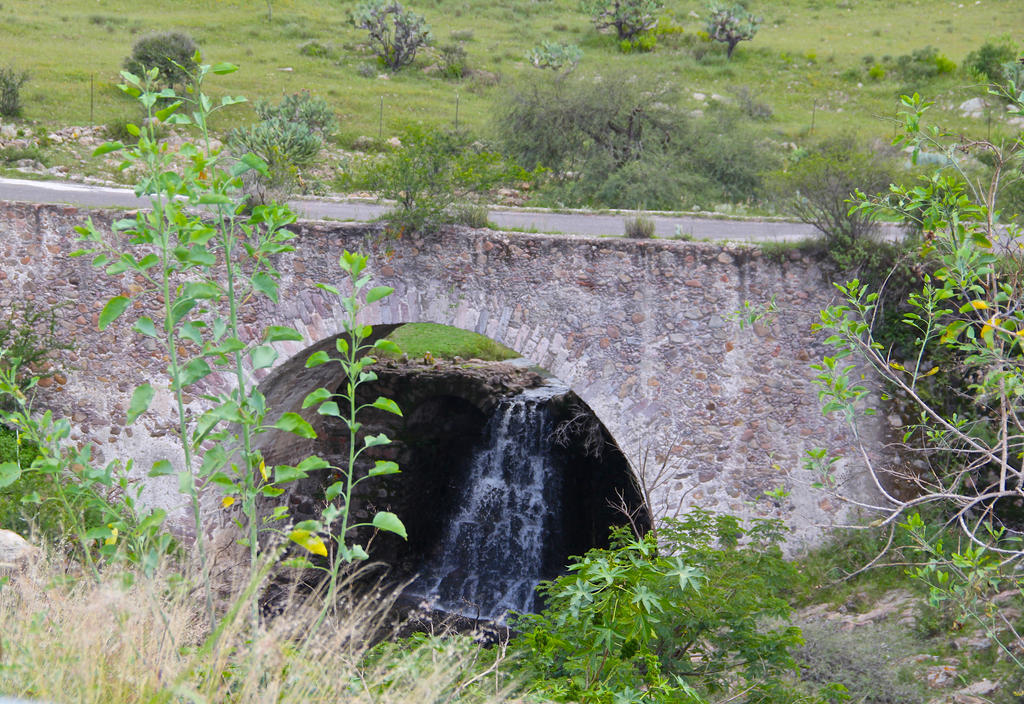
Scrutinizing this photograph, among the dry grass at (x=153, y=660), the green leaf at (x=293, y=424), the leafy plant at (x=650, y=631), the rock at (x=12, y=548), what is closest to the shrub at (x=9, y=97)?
the rock at (x=12, y=548)

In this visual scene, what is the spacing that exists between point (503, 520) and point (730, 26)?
21670 mm

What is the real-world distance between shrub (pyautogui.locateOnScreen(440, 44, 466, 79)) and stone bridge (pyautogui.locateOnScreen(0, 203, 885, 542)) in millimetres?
17897

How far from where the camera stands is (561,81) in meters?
17.8

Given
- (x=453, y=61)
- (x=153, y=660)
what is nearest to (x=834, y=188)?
(x=153, y=660)

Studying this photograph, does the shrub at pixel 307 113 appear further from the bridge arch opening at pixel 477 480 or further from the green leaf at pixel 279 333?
the green leaf at pixel 279 333

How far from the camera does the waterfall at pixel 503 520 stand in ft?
36.4

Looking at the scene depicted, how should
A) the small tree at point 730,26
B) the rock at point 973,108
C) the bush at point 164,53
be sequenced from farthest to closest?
1. the small tree at point 730,26
2. the rock at point 973,108
3. the bush at point 164,53

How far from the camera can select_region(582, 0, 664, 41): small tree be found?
28625 millimetres

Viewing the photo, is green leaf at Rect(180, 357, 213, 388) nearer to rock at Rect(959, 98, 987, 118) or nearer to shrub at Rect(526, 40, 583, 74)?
shrub at Rect(526, 40, 583, 74)

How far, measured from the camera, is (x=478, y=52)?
27.0 metres

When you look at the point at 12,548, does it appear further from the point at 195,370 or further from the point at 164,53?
the point at 164,53

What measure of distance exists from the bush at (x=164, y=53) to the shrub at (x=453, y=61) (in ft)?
22.8

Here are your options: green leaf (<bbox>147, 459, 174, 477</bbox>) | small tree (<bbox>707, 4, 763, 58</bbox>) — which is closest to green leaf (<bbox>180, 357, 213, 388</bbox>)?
green leaf (<bbox>147, 459, 174, 477</bbox>)

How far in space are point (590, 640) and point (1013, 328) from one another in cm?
336
